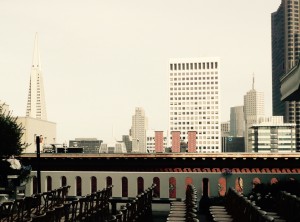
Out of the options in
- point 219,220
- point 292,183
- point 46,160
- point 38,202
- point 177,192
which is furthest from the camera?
point 46,160

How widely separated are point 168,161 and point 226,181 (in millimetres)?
3883

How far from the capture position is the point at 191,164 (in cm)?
2688

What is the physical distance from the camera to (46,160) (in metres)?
27.6

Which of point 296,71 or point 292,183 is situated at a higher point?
point 296,71

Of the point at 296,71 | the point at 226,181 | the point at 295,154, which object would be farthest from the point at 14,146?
the point at 296,71

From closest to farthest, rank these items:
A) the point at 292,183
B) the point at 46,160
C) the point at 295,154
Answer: the point at 292,183 < the point at 295,154 < the point at 46,160

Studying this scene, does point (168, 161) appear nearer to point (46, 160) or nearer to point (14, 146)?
point (46, 160)

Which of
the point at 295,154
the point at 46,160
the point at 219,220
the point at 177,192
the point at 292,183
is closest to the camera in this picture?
the point at 219,220

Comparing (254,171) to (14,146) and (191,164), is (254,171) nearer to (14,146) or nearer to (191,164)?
(191,164)

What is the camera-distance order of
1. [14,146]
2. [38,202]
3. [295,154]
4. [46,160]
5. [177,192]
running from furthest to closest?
[14,146], [46,160], [295,154], [177,192], [38,202]

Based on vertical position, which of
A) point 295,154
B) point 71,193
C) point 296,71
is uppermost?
point 296,71

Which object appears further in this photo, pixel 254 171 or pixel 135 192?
pixel 254 171

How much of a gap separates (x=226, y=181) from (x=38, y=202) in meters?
10.9

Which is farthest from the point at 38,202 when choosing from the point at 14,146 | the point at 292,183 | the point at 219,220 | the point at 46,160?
the point at 14,146
